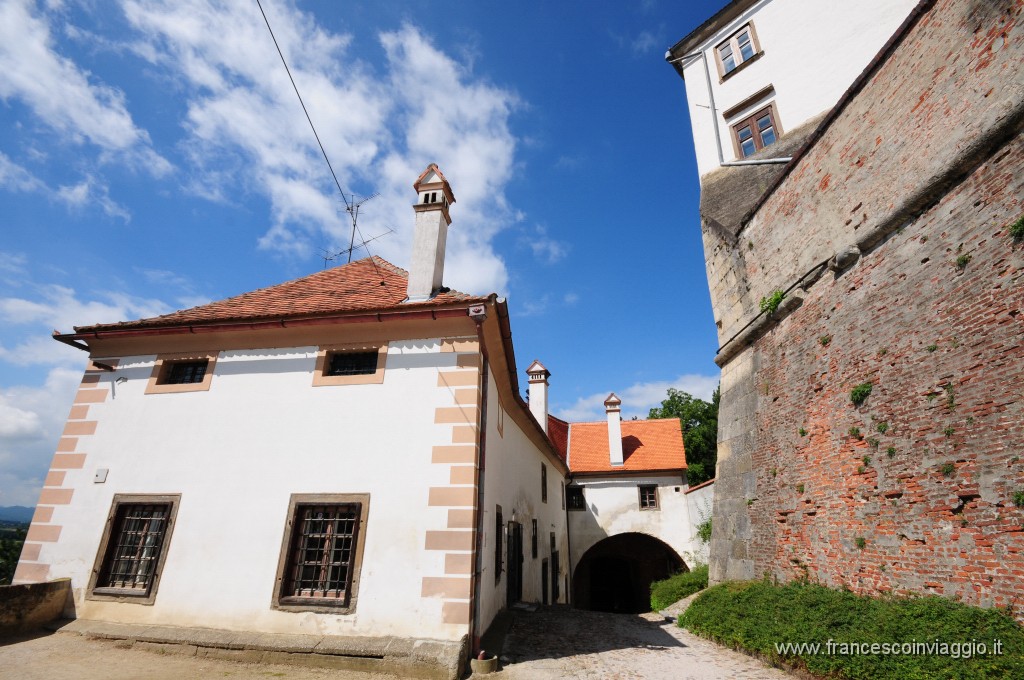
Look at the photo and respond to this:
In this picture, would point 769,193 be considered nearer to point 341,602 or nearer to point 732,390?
point 732,390

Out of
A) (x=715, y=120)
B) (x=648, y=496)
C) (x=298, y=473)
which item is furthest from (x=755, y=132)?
(x=648, y=496)

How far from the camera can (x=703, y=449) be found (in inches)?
1330

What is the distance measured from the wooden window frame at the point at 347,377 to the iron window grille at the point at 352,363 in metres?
0.06

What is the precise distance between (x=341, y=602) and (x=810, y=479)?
820cm

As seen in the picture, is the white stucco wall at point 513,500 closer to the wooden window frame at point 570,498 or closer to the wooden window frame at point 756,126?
the wooden window frame at point 570,498

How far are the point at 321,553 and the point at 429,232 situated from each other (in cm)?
568

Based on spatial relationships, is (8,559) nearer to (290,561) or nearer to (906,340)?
(290,561)

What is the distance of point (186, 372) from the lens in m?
8.73

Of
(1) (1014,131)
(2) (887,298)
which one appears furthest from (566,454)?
(1) (1014,131)

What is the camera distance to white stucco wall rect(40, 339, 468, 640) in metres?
6.70

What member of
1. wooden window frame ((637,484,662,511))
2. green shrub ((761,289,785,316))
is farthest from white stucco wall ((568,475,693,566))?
green shrub ((761,289,785,316))

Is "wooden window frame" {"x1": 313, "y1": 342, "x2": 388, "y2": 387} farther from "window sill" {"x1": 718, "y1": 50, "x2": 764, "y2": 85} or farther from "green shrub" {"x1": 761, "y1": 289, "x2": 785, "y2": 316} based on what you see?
"window sill" {"x1": 718, "y1": 50, "x2": 764, "y2": 85}

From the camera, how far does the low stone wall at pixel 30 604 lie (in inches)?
267

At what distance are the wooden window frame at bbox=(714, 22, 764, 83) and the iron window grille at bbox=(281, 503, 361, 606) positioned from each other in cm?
1726
